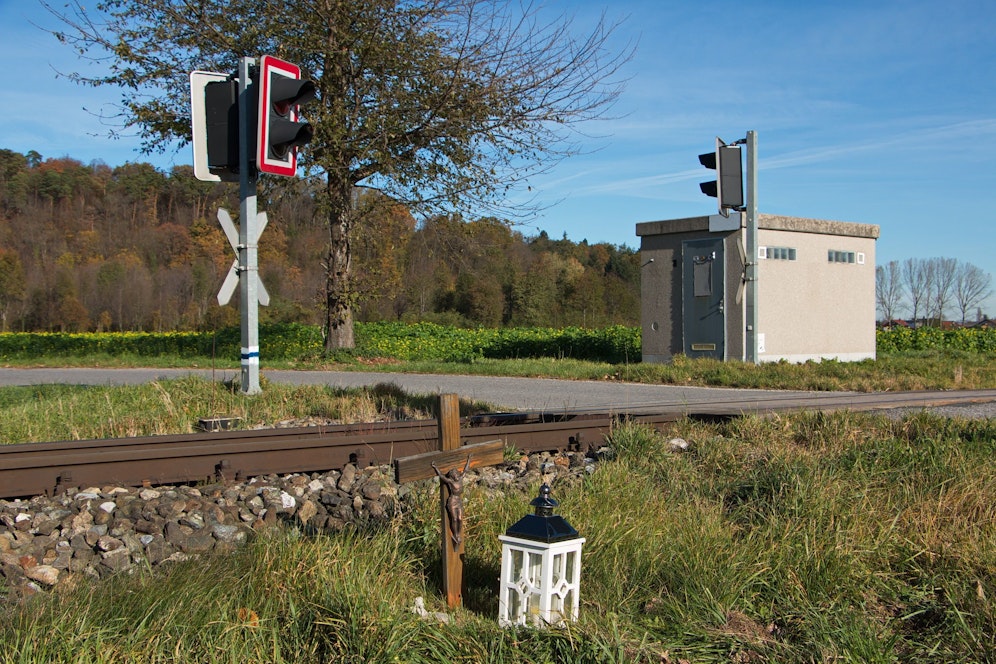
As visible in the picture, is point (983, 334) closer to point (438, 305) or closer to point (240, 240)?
point (240, 240)

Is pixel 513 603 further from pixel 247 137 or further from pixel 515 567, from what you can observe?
pixel 247 137

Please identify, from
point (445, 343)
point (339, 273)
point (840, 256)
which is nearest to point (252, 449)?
point (339, 273)

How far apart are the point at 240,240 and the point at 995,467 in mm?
6875

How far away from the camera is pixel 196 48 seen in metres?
18.4

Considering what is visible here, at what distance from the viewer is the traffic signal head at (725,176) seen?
12227 mm

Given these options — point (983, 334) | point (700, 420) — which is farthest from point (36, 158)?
point (700, 420)

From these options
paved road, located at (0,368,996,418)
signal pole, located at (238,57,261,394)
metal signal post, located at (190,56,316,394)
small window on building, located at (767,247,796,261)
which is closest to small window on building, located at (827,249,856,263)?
small window on building, located at (767,247,796,261)

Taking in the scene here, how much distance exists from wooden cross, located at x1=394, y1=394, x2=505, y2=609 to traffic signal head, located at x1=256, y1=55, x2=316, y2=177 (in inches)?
197

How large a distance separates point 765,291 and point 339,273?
9699 mm

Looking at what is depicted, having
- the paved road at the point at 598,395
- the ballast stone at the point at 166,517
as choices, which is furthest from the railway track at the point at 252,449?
the paved road at the point at 598,395

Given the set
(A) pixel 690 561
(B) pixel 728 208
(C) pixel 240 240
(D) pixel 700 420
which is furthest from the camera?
(B) pixel 728 208

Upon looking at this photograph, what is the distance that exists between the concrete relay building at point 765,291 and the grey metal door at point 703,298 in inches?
0.9

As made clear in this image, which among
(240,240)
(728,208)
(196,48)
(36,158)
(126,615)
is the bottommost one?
(126,615)

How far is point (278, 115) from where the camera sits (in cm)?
852
